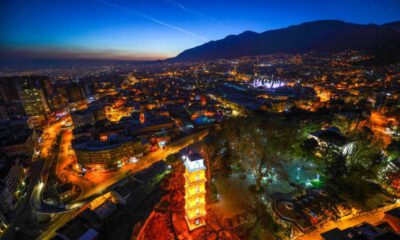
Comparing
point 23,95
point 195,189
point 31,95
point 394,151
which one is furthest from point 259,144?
point 23,95

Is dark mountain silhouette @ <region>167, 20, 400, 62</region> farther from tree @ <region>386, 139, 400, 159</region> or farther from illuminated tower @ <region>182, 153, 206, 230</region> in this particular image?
illuminated tower @ <region>182, 153, 206, 230</region>

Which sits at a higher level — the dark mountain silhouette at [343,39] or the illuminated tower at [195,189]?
the dark mountain silhouette at [343,39]

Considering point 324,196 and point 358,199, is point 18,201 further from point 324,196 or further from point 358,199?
point 358,199

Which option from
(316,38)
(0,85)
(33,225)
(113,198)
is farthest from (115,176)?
(316,38)

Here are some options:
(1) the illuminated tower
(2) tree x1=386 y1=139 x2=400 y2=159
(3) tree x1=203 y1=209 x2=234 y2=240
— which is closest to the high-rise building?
(1) the illuminated tower

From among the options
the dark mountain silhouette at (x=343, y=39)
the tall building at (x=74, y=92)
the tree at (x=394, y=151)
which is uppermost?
the dark mountain silhouette at (x=343, y=39)

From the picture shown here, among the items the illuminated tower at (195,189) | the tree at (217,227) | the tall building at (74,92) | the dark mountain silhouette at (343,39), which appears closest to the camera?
the illuminated tower at (195,189)

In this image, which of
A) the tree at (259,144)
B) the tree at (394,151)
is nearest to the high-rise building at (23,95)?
the tree at (259,144)

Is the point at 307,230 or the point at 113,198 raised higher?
the point at 307,230

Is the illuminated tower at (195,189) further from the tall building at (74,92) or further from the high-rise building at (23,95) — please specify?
the tall building at (74,92)
